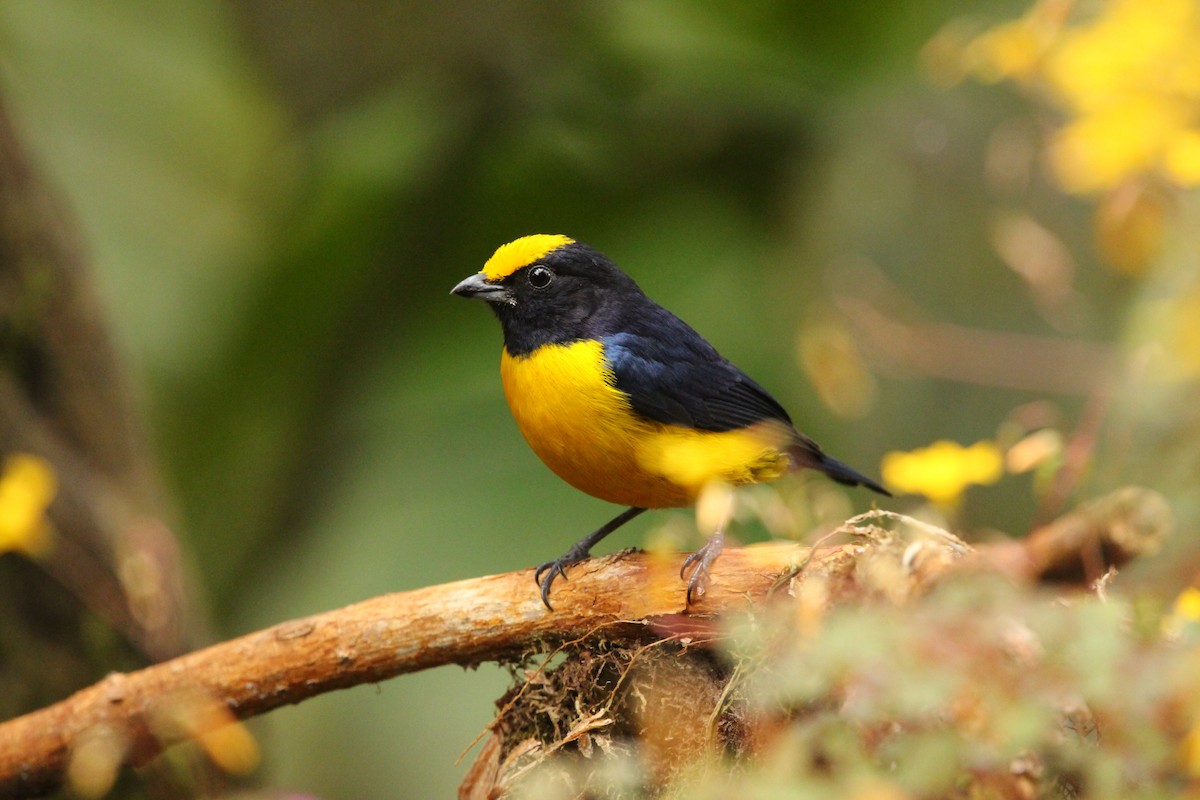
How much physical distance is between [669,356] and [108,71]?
4117 millimetres

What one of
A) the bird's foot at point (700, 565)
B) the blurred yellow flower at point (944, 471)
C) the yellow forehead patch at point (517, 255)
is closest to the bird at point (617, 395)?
the yellow forehead patch at point (517, 255)

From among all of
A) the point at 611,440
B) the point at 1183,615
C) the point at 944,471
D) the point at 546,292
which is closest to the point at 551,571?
the point at 611,440

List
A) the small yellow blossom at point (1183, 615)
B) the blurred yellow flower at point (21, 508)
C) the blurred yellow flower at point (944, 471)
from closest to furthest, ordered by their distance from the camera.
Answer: the small yellow blossom at point (1183, 615) < the blurred yellow flower at point (944, 471) < the blurred yellow flower at point (21, 508)

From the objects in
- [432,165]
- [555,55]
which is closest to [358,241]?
[432,165]

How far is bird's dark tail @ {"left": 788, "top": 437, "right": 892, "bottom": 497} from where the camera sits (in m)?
2.70

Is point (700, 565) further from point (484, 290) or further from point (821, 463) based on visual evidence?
point (484, 290)

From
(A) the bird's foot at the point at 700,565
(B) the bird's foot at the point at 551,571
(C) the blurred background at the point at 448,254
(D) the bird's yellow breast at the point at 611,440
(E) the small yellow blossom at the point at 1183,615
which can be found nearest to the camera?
(E) the small yellow blossom at the point at 1183,615

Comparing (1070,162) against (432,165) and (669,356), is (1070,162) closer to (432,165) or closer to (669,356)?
(669,356)

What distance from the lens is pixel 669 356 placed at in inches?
107

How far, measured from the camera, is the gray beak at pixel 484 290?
2809 millimetres

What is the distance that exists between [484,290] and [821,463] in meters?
0.88

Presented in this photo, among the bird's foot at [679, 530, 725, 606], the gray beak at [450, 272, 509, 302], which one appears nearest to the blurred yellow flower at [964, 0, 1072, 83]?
the bird's foot at [679, 530, 725, 606]

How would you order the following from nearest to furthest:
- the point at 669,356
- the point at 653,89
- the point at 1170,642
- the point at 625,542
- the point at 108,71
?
the point at 1170,642, the point at 669,356, the point at 625,542, the point at 653,89, the point at 108,71

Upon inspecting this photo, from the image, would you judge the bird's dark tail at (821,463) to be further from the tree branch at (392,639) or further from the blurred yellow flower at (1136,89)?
the blurred yellow flower at (1136,89)
